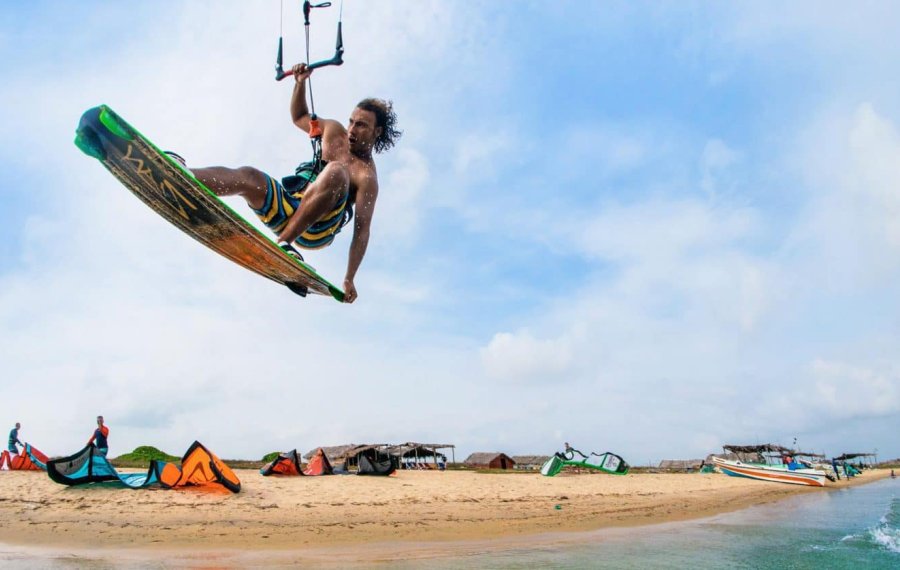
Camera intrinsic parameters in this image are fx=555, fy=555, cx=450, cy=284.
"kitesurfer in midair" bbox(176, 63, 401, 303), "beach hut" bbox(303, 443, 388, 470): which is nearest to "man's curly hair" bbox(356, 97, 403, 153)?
"kitesurfer in midair" bbox(176, 63, 401, 303)

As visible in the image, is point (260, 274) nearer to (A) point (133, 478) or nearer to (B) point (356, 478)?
(A) point (133, 478)

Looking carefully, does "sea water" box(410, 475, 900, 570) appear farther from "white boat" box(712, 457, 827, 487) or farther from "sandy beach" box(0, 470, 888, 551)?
"white boat" box(712, 457, 827, 487)

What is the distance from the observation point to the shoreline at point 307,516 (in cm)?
1005

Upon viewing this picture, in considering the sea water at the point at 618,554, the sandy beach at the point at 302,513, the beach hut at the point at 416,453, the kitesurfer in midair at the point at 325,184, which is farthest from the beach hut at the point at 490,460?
the kitesurfer in midair at the point at 325,184

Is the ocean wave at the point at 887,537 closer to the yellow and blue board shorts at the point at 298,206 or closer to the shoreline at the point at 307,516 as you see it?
the shoreline at the point at 307,516

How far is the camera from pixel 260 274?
6520 mm

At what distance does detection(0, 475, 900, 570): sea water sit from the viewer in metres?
8.40

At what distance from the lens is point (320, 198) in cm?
539

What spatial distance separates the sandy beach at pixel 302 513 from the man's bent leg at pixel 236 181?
6885 mm

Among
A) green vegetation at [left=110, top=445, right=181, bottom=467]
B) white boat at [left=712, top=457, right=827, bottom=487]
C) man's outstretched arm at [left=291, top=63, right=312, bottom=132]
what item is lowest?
white boat at [left=712, top=457, right=827, bottom=487]

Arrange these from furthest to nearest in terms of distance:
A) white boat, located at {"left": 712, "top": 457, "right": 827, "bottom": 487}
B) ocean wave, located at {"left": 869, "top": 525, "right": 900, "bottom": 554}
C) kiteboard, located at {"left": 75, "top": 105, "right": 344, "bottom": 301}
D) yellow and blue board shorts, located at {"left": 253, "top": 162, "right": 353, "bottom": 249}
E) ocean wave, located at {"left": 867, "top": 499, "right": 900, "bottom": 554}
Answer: white boat, located at {"left": 712, "top": 457, "right": 827, "bottom": 487} → ocean wave, located at {"left": 867, "top": 499, "right": 900, "bottom": 554} → ocean wave, located at {"left": 869, "top": 525, "right": 900, "bottom": 554} → yellow and blue board shorts, located at {"left": 253, "top": 162, "right": 353, "bottom": 249} → kiteboard, located at {"left": 75, "top": 105, "right": 344, "bottom": 301}

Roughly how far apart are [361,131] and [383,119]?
318mm

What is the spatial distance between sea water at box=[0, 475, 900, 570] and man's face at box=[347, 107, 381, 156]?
20.1 ft

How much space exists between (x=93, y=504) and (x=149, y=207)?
9765 millimetres
